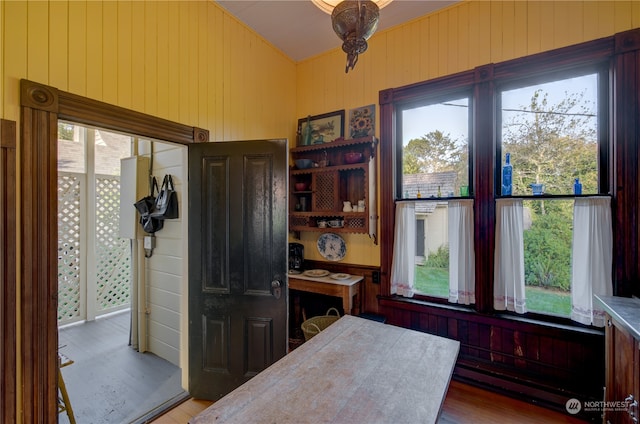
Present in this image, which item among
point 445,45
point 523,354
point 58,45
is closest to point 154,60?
point 58,45

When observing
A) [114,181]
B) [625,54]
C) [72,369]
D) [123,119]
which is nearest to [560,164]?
[625,54]

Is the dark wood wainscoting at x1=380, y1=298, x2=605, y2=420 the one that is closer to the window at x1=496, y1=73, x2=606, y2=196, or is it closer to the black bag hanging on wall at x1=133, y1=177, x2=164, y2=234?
the window at x1=496, y1=73, x2=606, y2=196

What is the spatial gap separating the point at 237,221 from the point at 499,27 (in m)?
2.72

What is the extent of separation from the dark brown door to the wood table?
32.9 inches

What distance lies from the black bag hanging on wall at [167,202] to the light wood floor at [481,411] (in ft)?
5.23

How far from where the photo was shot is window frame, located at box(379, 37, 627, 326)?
2.02m

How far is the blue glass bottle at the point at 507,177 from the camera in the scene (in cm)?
229

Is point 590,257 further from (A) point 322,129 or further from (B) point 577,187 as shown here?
(A) point 322,129

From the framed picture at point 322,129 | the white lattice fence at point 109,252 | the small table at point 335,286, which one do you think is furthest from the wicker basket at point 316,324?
the white lattice fence at point 109,252

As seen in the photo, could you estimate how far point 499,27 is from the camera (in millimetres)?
2309

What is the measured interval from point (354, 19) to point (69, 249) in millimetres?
4676

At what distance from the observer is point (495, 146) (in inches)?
92.4

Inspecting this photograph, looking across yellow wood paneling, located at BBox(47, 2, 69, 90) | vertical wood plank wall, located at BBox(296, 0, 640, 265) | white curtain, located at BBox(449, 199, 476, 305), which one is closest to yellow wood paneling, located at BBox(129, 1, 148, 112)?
yellow wood paneling, located at BBox(47, 2, 69, 90)

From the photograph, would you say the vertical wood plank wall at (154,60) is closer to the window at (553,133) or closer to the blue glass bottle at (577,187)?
the window at (553,133)
